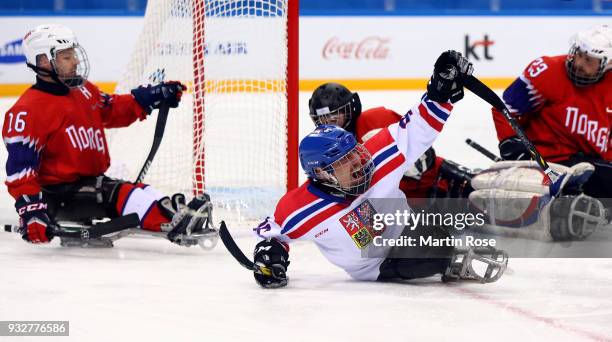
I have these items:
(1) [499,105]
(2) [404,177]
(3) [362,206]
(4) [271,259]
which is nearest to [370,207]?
(3) [362,206]

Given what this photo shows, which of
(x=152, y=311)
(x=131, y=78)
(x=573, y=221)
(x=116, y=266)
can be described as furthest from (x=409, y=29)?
(x=152, y=311)

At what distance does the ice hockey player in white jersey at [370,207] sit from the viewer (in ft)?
9.50

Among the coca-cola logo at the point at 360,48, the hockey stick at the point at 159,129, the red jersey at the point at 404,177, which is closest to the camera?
the red jersey at the point at 404,177

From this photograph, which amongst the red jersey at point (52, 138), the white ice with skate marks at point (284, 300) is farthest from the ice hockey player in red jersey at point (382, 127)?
the red jersey at point (52, 138)

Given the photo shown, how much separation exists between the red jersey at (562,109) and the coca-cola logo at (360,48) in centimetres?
366

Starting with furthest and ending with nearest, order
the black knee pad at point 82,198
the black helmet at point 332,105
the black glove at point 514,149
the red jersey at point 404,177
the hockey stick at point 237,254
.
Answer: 1. the black glove at point 514,149
2. the black knee pad at point 82,198
3. the red jersey at point 404,177
4. the black helmet at point 332,105
5. the hockey stick at point 237,254

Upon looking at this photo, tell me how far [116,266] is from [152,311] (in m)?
0.78

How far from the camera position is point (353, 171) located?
2879 mm

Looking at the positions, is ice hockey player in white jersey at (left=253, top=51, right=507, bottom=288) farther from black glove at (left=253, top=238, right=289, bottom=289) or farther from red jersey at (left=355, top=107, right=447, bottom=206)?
red jersey at (left=355, top=107, right=447, bottom=206)

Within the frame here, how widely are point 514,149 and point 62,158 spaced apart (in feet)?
5.87

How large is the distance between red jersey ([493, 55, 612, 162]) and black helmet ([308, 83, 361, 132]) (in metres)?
0.74

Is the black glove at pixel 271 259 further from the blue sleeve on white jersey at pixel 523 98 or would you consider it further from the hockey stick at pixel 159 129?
the blue sleeve on white jersey at pixel 523 98

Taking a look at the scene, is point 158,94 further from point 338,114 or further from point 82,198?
point 338,114

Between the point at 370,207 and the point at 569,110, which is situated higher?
the point at 569,110
